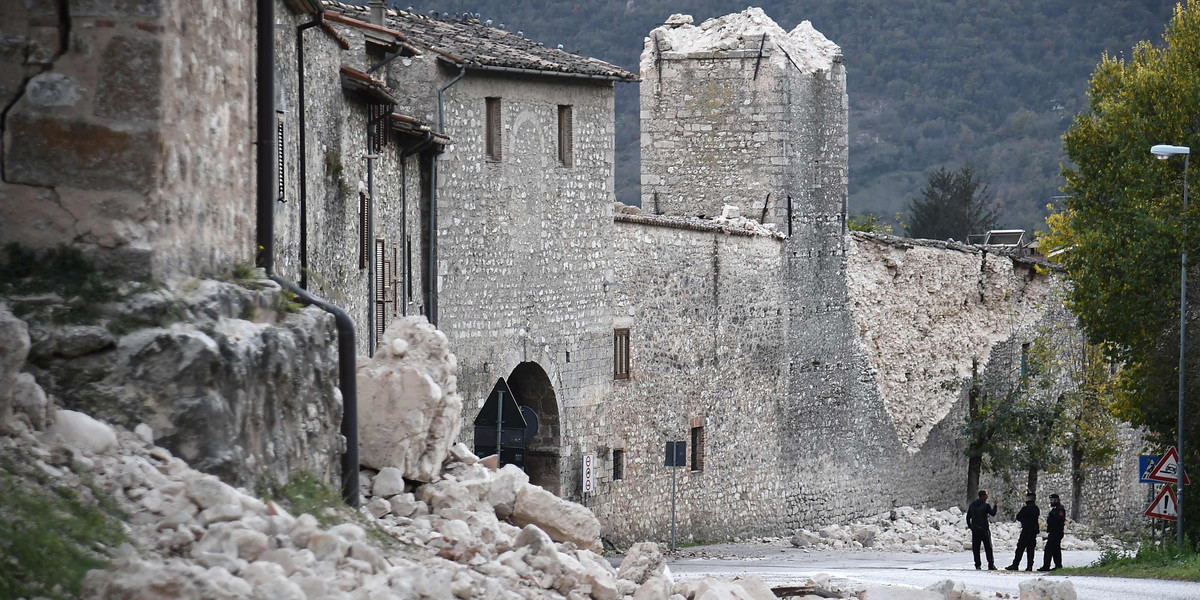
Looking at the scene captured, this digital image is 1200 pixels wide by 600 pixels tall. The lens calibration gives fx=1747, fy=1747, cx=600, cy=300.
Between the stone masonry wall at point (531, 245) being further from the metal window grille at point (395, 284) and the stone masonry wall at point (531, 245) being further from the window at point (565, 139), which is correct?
the metal window grille at point (395, 284)

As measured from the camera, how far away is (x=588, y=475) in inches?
993

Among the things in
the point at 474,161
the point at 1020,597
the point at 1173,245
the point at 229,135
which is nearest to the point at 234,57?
the point at 229,135

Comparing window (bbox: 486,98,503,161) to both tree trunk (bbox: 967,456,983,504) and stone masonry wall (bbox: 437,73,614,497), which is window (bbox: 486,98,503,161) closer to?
stone masonry wall (bbox: 437,73,614,497)

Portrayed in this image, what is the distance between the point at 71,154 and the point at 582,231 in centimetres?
1679

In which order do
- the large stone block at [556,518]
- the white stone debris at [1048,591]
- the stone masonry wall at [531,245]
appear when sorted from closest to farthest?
the large stone block at [556,518] → the white stone debris at [1048,591] → the stone masonry wall at [531,245]

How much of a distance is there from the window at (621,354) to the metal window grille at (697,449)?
2.33 m

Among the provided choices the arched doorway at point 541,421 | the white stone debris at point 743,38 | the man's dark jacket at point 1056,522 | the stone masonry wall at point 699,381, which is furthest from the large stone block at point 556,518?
the white stone debris at point 743,38

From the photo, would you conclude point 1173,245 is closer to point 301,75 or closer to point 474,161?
point 474,161

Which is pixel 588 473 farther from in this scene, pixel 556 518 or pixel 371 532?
pixel 371 532

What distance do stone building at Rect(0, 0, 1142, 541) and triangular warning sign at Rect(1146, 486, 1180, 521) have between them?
7.89 metres

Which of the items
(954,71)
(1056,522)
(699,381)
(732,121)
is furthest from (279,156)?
(954,71)

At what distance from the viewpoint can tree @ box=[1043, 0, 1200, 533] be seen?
23703 mm

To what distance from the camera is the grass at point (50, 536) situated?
22.1ft

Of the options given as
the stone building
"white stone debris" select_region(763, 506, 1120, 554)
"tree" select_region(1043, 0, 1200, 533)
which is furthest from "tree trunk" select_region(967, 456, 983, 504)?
"tree" select_region(1043, 0, 1200, 533)
